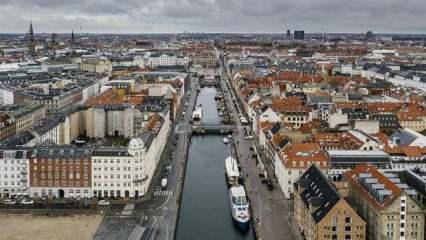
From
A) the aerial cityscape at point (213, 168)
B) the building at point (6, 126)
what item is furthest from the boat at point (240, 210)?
the building at point (6, 126)

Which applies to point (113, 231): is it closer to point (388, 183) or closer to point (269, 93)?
point (388, 183)

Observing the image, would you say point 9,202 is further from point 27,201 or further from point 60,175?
point 60,175

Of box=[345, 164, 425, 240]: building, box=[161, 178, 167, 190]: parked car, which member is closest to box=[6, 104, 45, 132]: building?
box=[161, 178, 167, 190]: parked car

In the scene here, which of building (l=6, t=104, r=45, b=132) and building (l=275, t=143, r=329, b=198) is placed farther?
building (l=6, t=104, r=45, b=132)

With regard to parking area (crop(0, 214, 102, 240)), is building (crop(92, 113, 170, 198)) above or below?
above

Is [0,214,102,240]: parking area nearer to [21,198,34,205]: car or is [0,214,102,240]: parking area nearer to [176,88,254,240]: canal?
[21,198,34,205]: car

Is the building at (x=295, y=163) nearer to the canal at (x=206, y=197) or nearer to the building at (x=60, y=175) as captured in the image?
the canal at (x=206, y=197)
